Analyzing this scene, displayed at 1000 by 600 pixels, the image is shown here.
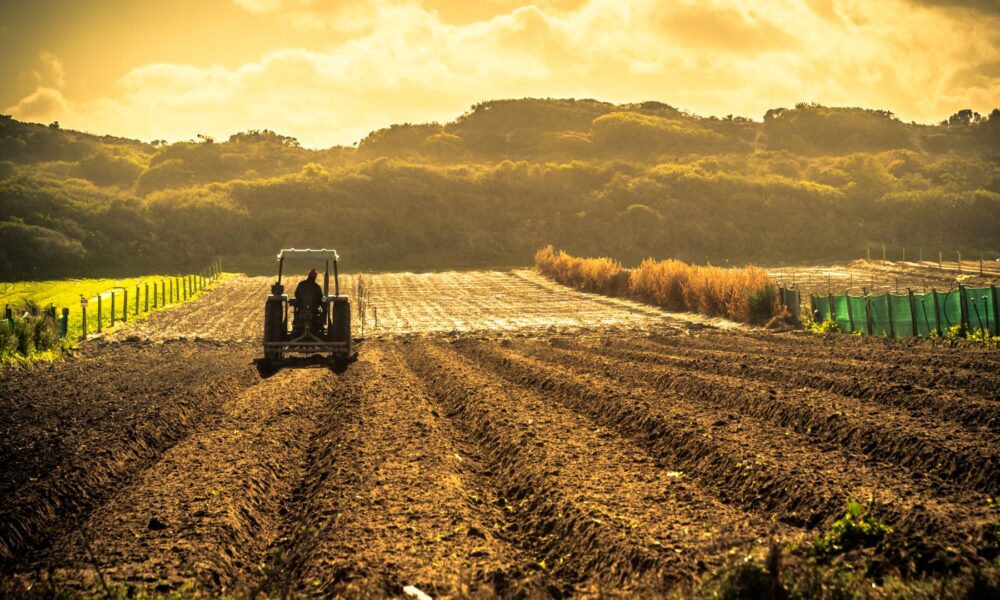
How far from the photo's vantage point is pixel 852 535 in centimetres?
676

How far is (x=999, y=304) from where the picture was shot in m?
19.0

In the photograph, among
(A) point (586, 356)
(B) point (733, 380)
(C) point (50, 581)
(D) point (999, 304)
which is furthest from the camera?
(A) point (586, 356)

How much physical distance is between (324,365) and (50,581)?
13.6 metres

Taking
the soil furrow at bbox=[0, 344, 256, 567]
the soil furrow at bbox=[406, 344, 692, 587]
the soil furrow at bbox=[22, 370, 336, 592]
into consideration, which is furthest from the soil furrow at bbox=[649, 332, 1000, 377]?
the soil furrow at bbox=[0, 344, 256, 567]

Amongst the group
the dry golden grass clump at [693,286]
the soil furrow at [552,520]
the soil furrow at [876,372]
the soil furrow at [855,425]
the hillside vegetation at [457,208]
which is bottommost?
the soil furrow at [552,520]

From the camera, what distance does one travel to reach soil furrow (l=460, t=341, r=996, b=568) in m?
6.81

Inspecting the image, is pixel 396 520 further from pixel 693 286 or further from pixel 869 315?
pixel 693 286

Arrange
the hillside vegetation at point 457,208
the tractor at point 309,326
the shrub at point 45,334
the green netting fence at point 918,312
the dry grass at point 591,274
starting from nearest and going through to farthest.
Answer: the tractor at point 309,326, the green netting fence at point 918,312, the shrub at point 45,334, the dry grass at point 591,274, the hillside vegetation at point 457,208

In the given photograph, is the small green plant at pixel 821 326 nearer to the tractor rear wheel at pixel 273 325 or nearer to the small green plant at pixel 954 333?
the small green plant at pixel 954 333

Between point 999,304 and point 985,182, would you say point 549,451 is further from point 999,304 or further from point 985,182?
point 985,182

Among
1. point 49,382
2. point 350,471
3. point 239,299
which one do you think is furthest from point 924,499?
point 239,299

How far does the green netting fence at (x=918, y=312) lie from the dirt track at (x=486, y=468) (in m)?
2.31

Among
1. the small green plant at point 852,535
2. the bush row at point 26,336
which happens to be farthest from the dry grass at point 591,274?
the small green plant at point 852,535

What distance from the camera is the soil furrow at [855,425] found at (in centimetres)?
887
